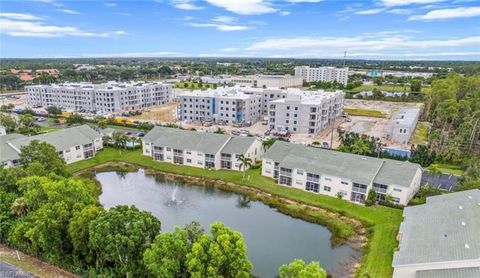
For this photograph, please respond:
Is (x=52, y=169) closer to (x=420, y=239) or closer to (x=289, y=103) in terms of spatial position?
(x=420, y=239)

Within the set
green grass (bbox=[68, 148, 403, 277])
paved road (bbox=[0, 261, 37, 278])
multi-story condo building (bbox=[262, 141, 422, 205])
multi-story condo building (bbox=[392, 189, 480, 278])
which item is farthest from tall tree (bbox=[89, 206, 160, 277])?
multi-story condo building (bbox=[262, 141, 422, 205])

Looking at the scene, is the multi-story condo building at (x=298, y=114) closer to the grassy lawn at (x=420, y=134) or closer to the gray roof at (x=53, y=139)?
the grassy lawn at (x=420, y=134)

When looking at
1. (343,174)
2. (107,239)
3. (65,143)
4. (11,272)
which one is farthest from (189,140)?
(107,239)

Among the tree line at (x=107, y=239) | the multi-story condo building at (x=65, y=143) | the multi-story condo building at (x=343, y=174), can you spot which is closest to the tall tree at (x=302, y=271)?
the tree line at (x=107, y=239)

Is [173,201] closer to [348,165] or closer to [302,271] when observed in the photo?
[348,165]

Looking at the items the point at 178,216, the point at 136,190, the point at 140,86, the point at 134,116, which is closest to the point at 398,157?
the point at 178,216
